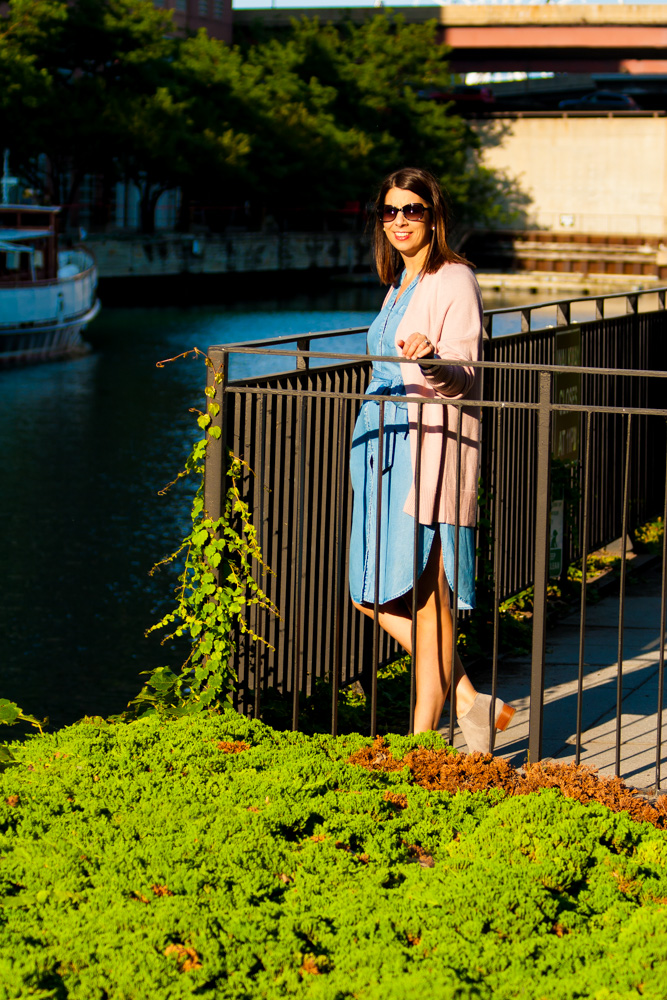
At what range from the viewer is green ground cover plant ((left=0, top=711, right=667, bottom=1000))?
3.18 metres

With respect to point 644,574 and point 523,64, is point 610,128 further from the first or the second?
point 644,574

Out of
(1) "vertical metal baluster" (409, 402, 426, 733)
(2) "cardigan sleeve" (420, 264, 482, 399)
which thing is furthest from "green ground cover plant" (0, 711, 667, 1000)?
(2) "cardigan sleeve" (420, 264, 482, 399)

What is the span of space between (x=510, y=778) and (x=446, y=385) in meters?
1.30

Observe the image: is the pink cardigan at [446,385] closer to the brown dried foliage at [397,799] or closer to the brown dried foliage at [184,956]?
the brown dried foliage at [397,799]

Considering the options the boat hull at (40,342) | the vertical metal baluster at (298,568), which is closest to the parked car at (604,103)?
the boat hull at (40,342)

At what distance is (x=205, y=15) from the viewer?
72.3 metres

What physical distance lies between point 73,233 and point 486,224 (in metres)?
32.2

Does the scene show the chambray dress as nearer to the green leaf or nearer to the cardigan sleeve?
the cardigan sleeve

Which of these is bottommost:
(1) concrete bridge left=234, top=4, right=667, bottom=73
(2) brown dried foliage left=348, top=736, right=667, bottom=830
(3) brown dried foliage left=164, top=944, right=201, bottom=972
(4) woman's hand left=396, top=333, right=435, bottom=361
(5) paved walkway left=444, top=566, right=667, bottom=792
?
(5) paved walkway left=444, top=566, right=667, bottom=792

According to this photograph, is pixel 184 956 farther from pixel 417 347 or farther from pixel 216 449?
pixel 216 449

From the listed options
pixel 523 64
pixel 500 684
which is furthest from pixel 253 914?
pixel 523 64

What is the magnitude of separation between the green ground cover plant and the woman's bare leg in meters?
0.18

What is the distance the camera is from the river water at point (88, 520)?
31.2 ft

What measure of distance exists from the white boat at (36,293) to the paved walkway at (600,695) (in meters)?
25.4
